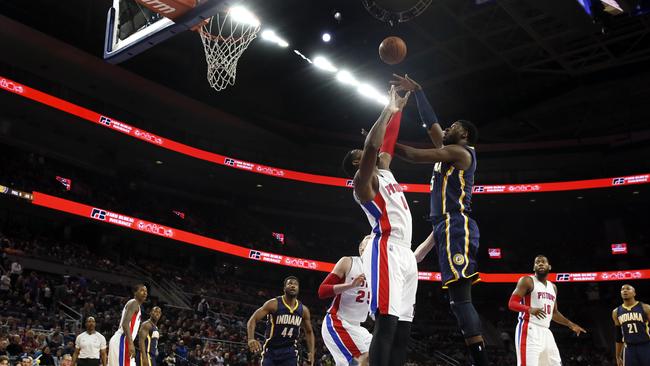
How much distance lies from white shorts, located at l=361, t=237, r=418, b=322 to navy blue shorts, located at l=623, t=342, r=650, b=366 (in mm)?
5342

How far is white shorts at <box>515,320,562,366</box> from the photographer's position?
22.7 ft

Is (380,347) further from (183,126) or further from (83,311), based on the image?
(183,126)

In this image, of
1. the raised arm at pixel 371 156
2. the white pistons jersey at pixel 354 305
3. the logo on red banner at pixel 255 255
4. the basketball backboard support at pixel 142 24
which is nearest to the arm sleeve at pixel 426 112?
the raised arm at pixel 371 156

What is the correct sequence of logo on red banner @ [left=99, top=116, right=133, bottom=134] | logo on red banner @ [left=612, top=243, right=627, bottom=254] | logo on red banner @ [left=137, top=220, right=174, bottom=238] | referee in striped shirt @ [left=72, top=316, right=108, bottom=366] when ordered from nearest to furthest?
referee in striped shirt @ [left=72, top=316, right=108, bottom=366]
logo on red banner @ [left=99, top=116, right=133, bottom=134]
logo on red banner @ [left=137, top=220, right=174, bottom=238]
logo on red banner @ [left=612, top=243, right=627, bottom=254]

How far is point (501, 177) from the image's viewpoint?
30.1 metres

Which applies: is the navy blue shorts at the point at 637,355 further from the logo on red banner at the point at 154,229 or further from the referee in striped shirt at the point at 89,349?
the logo on red banner at the point at 154,229

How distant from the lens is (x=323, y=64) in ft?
73.9

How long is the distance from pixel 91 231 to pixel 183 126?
631 centimetres

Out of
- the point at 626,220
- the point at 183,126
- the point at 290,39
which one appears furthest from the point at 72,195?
the point at 626,220

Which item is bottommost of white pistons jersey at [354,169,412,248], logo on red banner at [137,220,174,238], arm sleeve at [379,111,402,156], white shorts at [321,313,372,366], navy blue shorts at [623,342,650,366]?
white shorts at [321,313,372,366]

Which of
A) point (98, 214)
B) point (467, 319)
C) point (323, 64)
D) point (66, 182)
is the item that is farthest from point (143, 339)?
point (66, 182)

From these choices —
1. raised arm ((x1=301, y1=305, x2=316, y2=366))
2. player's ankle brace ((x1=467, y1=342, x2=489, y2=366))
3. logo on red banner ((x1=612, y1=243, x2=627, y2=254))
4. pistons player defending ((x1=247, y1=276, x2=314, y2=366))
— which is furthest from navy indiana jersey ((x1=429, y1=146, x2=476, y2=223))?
logo on red banner ((x1=612, y1=243, x2=627, y2=254))

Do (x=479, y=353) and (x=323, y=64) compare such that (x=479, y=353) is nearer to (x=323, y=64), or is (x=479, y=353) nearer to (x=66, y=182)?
(x=323, y=64)

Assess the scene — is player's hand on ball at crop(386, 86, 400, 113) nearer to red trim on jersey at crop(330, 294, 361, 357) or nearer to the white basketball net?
red trim on jersey at crop(330, 294, 361, 357)
